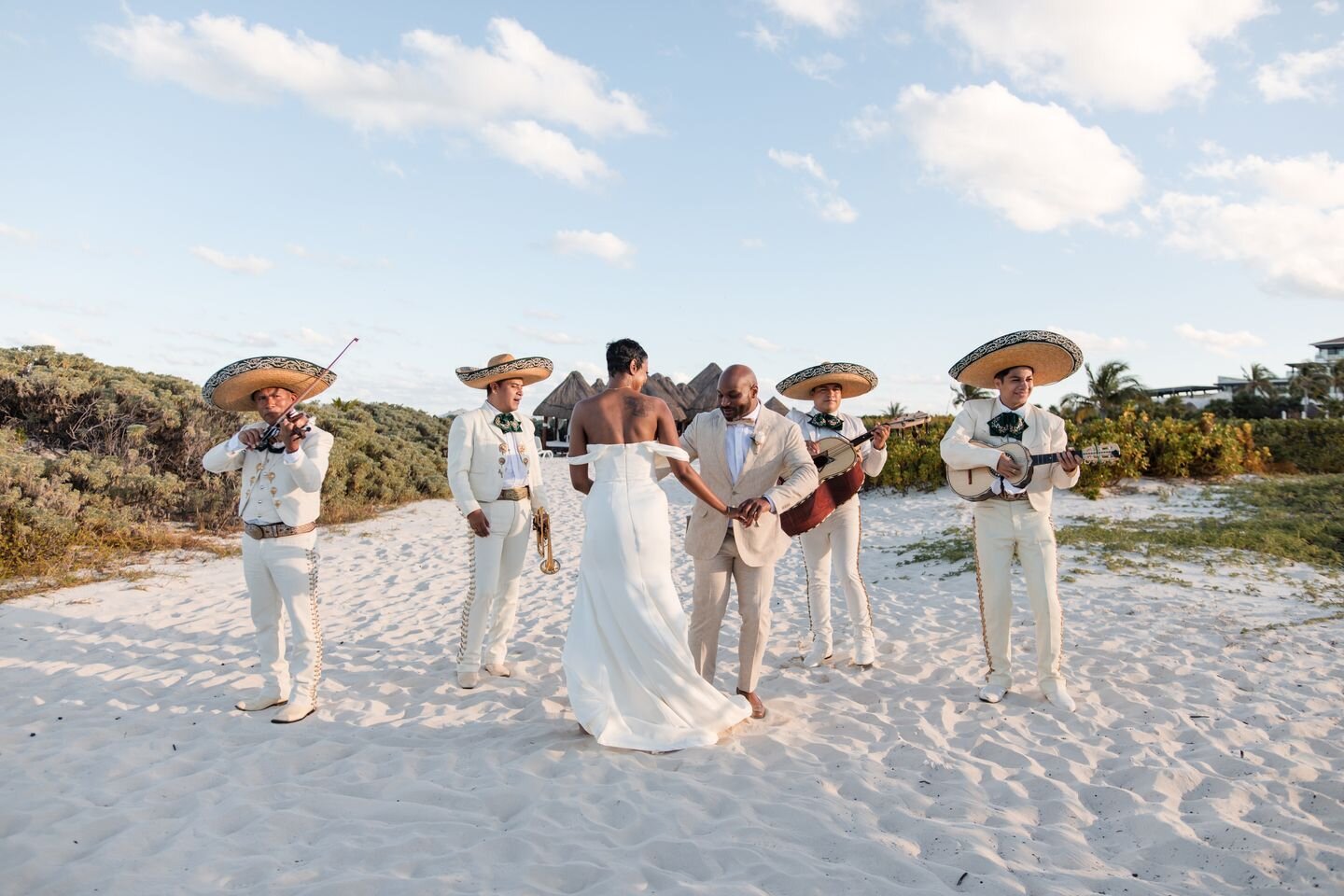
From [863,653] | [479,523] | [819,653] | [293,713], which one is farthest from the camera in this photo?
[819,653]

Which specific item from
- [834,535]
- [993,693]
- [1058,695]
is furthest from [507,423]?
[1058,695]

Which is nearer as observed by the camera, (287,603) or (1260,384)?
(287,603)

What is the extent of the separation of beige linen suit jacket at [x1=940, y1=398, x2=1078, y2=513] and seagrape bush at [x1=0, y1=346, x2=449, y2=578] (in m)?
9.69

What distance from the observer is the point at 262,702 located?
5.17m

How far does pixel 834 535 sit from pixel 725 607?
152 centimetres

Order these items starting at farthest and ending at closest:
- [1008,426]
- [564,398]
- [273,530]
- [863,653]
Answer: [564,398]
[863,653]
[1008,426]
[273,530]

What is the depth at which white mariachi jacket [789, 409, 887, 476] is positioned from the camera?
229 inches

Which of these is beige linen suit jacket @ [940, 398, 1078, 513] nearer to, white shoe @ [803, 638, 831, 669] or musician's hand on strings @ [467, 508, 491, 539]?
white shoe @ [803, 638, 831, 669]

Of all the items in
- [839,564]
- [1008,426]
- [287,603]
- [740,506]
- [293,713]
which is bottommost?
[293,713]

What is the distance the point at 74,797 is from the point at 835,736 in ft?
13.2

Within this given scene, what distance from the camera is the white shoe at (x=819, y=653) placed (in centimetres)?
598

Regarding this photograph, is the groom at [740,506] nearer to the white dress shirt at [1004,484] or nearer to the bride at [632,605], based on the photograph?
the bride at [632,605]

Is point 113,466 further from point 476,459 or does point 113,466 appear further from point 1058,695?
point 1058,695

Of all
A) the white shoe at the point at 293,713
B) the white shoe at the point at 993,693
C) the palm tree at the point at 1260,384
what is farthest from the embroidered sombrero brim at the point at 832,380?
the palm tree at the point at 1260,384
